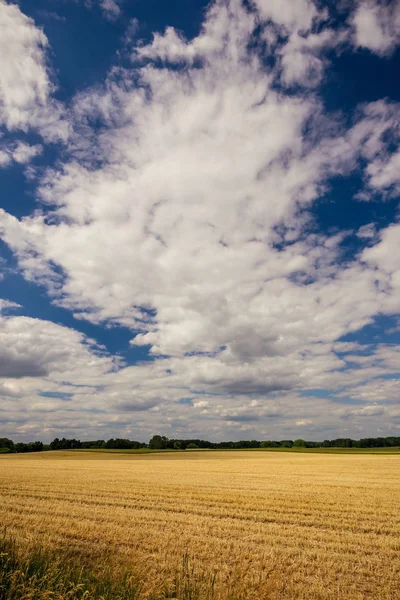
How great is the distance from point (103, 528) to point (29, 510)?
5430 mm

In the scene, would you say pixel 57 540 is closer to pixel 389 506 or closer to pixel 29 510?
pixel 29 510

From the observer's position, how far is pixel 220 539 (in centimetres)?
1116

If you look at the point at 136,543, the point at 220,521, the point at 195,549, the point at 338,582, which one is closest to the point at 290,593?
the point at 338,582

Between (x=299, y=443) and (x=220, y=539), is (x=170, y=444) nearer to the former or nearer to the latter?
(x=299, y=443)

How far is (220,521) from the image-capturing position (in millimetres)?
13641

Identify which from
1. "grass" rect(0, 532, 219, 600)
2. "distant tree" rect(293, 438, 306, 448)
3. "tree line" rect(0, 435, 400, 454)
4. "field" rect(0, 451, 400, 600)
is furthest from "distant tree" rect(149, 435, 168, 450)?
"grass" rect(0, 532, 219, 600)

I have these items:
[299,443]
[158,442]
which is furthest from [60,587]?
[299,443]

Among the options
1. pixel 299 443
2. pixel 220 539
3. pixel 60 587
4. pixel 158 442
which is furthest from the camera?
pixel 299 443

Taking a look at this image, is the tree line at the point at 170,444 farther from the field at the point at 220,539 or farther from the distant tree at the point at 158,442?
the field at the point at 220,539

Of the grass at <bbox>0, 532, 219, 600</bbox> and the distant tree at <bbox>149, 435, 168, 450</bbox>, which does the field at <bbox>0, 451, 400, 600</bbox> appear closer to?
the grass at <bbox>0, 532, 219, 600</bbox>

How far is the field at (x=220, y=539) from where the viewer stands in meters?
7.55

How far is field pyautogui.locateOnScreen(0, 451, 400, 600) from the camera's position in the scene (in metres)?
7.55

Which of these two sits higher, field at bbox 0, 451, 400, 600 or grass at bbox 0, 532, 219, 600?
grass at bbox 0, 532, 219, 600

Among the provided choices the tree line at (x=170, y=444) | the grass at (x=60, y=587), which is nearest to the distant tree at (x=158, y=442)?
the tree line at (x=170, y=444)
